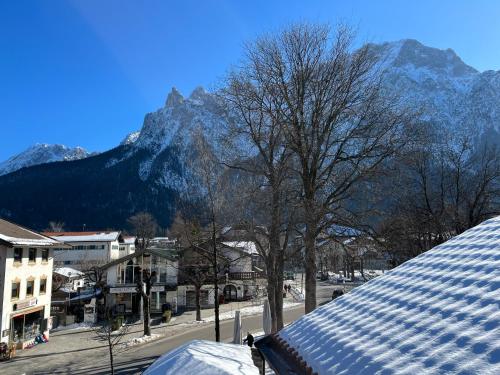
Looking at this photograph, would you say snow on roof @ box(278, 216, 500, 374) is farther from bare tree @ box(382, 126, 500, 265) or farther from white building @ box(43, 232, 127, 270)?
white building @ box(43, 232, 127, 270)

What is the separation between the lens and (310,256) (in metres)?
17.3

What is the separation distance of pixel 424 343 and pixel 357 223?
1322cm

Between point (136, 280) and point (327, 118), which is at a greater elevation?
point (327, 118)

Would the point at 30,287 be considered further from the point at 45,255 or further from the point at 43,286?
the point at 45,255

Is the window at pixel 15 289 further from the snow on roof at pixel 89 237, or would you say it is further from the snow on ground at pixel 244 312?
the snow on roof at pixel 89 237

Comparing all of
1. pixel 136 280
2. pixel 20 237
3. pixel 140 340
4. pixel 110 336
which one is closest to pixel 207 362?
pixel 110 336

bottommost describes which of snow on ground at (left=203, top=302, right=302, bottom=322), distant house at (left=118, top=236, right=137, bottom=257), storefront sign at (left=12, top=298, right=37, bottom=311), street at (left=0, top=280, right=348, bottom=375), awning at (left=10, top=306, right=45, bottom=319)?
street at (left=0, top=280, right=348, bottom=375)

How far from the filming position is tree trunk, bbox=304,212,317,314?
55.0ft

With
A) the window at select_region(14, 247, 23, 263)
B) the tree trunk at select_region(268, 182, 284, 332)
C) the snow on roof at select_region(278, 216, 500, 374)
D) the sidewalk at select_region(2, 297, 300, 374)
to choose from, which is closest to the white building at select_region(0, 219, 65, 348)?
the window at select_region(14, 247, 23, 263)

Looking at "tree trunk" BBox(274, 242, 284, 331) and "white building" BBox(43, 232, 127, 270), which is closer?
"tree trunk" BBox(274, 242, 284, 331)

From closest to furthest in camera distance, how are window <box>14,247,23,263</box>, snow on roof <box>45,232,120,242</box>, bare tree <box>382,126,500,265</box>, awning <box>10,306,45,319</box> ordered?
bare tree <box>382,126,500,265</box> → awning <box>10,306,45,319</box> → window <box>14,247,23,263</box> → snow on roof <box>45,232,120,242</box>

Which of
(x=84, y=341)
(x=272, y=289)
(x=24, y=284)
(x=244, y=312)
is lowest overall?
(x=84, y=341)

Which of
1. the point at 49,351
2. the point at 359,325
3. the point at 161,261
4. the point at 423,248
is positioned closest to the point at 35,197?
the point at 161,261

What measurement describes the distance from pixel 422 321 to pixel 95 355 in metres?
25.9
